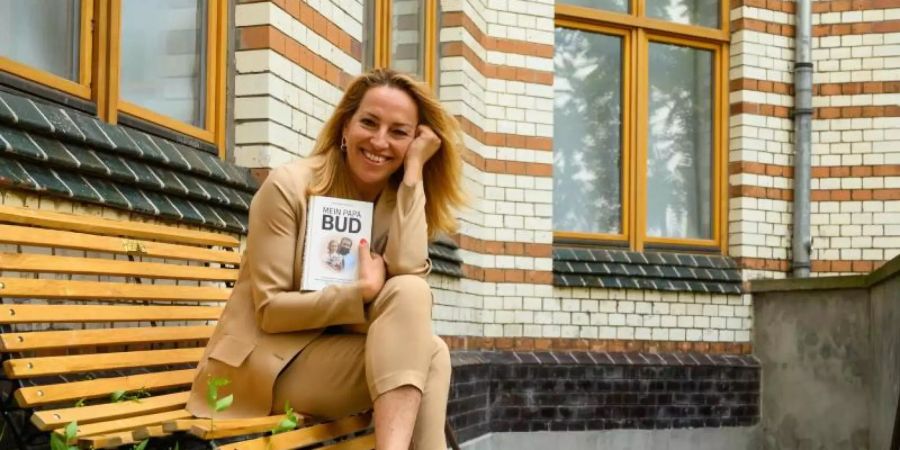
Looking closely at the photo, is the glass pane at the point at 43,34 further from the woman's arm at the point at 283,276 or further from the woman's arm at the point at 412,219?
the woman's arm at the point at 412,219

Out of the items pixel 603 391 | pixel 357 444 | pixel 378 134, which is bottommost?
pixel 603 391

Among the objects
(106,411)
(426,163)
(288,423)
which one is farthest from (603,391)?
(106,411)

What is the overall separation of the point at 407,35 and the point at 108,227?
4.02 metres

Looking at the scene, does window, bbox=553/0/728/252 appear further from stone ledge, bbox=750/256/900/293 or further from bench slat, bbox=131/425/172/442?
bench slat, bbox=131/425/172/442

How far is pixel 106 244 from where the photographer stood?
4031 mm

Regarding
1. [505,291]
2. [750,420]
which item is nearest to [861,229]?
[750,420]

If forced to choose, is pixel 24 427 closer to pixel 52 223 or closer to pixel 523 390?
pixel 52 223

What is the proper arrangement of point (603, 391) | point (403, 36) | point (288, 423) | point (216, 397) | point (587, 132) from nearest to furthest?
point (288, 423) → point (216, 397) → point (403, 36) → point (603, 391) → point (587, 132)

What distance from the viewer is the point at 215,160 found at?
532 centimetres

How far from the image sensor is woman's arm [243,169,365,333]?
3.77 metres

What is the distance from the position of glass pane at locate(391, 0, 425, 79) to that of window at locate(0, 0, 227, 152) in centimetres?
223

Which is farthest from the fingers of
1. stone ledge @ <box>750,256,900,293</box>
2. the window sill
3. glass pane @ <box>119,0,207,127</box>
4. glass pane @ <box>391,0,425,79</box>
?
stone ledge @ <box>750,256,900,293</box>

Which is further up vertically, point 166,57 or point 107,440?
point 166,57

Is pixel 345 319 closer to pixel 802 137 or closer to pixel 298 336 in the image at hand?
pixel 298 336
